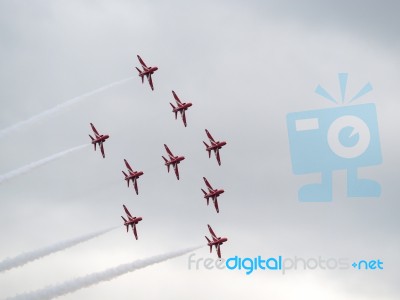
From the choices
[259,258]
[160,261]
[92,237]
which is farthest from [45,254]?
[259,258]

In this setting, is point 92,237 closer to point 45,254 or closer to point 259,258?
point 45,254

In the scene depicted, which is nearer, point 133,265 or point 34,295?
point 34,295

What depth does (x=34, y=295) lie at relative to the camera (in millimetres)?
178250

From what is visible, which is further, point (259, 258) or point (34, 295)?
point (259, 258)

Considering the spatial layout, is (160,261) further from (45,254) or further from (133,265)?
(45,254)

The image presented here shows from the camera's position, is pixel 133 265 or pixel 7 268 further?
pixel 133 265

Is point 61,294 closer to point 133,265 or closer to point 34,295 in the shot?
point 34,295

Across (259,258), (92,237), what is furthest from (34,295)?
(259,258)

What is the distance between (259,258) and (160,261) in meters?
17.0

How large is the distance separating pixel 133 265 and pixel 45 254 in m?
15.7

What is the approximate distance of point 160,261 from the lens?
656 ft

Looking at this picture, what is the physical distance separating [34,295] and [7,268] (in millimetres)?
7068

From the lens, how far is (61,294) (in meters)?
182

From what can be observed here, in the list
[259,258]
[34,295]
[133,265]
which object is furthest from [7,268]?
[259,258]
